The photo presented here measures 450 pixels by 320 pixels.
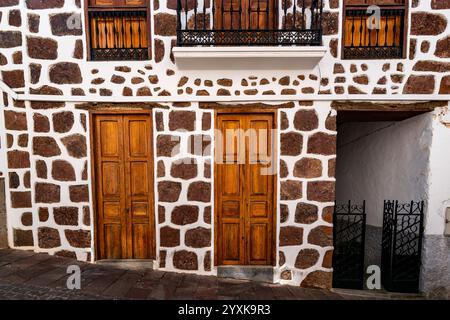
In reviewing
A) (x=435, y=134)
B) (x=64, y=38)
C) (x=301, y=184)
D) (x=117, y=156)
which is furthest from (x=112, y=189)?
(x=435, y=134)

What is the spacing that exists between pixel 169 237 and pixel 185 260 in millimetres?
396

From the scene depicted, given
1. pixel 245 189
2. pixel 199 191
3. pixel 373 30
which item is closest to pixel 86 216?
pixel 199 191

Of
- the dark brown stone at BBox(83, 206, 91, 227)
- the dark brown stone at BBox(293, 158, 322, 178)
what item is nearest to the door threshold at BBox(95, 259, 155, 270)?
the dark brown stone at BBox(83, 206, 91, 227)

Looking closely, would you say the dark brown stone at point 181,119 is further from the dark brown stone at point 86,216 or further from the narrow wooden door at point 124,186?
the dark brown stone at point 86,216

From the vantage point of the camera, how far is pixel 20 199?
3518 millimetres

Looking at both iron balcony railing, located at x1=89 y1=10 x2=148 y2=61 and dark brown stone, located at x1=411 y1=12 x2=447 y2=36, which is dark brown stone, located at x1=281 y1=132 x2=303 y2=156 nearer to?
dark brown stone, located at x1=411 y1=12 x2=447 y2=36

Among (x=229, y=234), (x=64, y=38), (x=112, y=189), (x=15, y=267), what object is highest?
(x=64, y=38)

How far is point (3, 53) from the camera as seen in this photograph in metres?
3.37

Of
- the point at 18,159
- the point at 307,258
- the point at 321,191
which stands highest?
the point at 18,159

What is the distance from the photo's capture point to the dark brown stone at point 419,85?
3.26 metres

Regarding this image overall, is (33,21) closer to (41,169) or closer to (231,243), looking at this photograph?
(41,169)

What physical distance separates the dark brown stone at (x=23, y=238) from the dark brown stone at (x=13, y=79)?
203cm

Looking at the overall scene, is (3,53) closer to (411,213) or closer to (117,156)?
(117,156)

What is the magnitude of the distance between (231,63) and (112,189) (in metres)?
2.37
